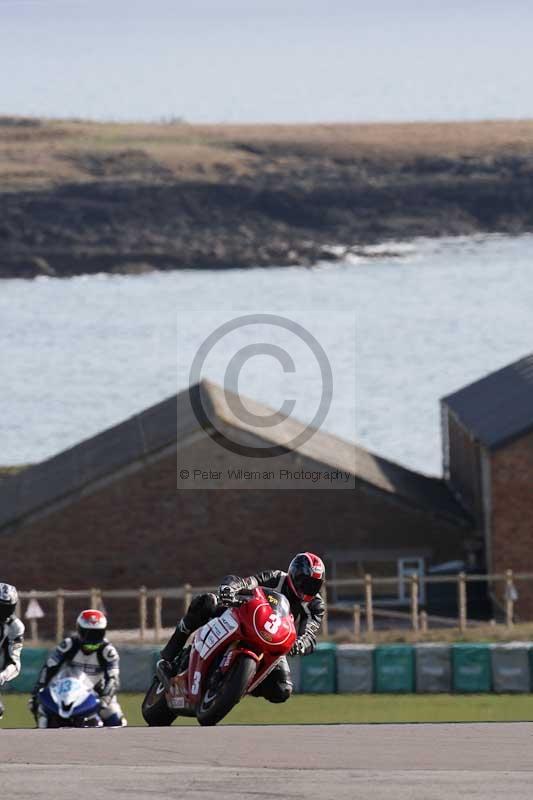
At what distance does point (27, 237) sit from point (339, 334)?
34817mm

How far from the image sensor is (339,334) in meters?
138

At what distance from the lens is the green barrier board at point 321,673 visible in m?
26.0

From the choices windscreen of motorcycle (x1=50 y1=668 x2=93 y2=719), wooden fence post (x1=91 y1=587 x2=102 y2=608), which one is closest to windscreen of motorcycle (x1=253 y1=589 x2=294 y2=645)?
windscreen of motorcycle (x1=50 y1=668 x2=93 y2=719)

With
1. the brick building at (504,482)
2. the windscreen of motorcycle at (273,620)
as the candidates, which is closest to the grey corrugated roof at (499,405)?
the brick building at (504,482)

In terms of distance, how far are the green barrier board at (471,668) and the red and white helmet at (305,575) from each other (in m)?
12.0

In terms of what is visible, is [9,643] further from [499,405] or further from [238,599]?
[499,405]

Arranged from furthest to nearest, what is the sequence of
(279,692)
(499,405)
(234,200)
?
(234,200), (499,405), (279,692)

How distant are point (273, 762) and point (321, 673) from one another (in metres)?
14.0

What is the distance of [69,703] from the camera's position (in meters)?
16.2

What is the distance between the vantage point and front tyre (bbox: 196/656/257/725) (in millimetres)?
13094

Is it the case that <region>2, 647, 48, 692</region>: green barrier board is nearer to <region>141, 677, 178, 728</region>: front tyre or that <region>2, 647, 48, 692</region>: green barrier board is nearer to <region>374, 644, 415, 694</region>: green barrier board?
<region>374, 644, 415, 694</region>: green barrier board

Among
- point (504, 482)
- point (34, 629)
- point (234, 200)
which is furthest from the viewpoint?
point (234, 200)

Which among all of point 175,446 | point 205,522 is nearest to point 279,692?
point 175,446

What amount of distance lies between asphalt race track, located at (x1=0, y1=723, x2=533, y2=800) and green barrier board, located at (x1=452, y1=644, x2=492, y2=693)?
11.1 metres
